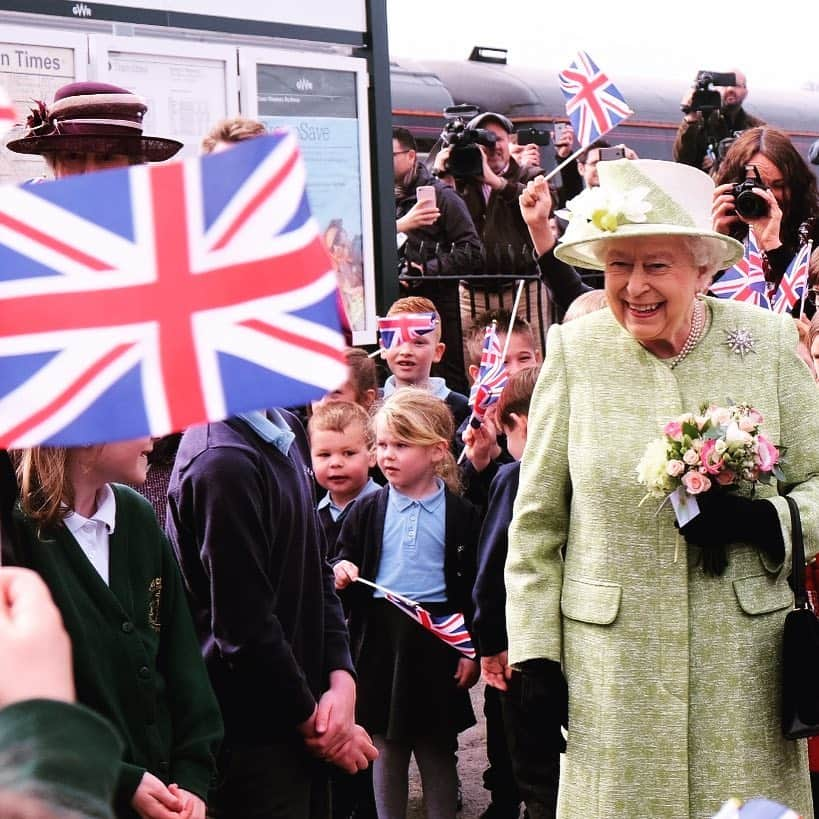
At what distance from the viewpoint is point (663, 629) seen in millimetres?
3223

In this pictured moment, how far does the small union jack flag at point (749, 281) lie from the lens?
5.49m

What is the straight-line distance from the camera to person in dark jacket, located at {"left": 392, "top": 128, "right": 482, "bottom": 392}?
8664mm

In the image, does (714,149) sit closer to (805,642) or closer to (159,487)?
(159,487)

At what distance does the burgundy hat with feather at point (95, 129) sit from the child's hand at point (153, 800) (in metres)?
1.36

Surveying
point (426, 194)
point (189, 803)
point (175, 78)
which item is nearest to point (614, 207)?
point (189, 803)

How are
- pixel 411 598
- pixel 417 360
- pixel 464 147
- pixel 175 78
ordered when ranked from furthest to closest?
pixel 464 147 < pixel 417 360 < pixel 175 78 < pixel 411 598

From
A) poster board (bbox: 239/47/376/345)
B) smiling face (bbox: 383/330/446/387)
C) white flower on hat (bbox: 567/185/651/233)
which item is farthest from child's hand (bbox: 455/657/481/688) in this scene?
white flower on hat (bbox: 567/185/651/233)

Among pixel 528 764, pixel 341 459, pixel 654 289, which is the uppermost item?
pixel 654 289

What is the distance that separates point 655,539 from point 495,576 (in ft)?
4.00

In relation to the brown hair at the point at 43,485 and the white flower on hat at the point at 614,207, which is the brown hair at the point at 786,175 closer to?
the white flower on hat at the point at 614,207

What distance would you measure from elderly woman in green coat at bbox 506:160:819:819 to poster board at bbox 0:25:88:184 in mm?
2353

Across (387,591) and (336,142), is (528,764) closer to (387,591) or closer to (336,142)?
(387,591)

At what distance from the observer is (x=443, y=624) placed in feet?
15.2

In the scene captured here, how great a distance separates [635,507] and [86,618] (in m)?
1.25
